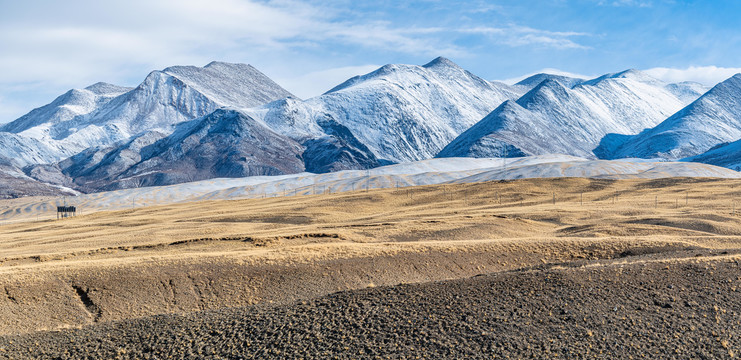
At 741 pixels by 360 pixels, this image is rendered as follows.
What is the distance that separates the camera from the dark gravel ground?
25.3 m

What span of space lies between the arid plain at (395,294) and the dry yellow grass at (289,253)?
0.47 ft

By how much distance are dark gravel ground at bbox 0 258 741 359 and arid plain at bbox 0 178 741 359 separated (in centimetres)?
8

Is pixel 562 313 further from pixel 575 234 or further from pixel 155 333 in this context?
pixel 575 234

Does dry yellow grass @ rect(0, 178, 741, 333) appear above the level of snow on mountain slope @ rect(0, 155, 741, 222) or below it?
above

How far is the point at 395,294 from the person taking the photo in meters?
30.8

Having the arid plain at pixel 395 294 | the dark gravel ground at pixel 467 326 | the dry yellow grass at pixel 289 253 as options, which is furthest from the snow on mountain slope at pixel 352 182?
the dark gravel ground at pixel 467 326

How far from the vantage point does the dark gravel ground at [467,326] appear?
83.0ft

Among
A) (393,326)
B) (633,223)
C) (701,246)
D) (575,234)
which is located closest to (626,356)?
(393,326)

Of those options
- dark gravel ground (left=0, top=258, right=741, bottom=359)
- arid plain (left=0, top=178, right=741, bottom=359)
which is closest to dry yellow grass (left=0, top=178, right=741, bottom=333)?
arid plain (left=0, top=178, right=741, bottom=359)

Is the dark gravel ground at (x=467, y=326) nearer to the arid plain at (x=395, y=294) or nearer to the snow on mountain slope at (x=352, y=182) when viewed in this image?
the arid plain at (x=395, y=294)

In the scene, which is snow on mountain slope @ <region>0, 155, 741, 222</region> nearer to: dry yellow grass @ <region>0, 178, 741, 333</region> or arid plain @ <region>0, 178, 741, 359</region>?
dry yellow grass @ <region>0, 178, 741, 333</region>

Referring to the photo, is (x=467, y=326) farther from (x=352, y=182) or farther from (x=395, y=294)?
(x=352, y=182)

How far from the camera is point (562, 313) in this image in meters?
28.0

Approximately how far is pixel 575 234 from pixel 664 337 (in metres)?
34.4
